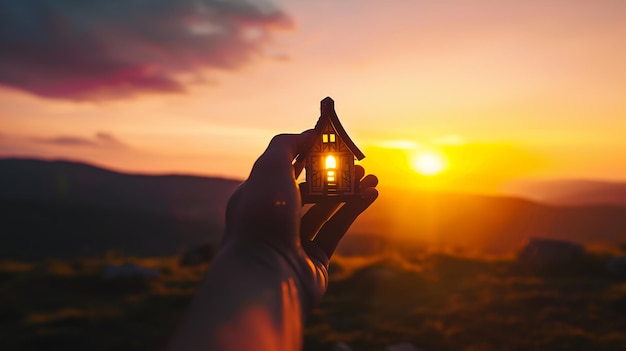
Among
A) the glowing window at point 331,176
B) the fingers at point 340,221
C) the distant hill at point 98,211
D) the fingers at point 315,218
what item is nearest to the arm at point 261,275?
the fingers at point 340,221

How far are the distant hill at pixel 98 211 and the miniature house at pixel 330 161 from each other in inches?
696

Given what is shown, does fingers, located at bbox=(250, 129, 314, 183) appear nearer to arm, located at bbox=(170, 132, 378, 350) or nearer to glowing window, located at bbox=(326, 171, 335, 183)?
arm, located at bbox=(170, 132, 378, 350)

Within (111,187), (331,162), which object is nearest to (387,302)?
(331,162)

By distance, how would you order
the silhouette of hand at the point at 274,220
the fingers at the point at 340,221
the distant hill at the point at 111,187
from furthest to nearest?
the distant hill at the point at 111,187, the fingers at the point at 340,221, the silhouette of hand at the point at 274,220

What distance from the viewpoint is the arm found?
1793 millimetres

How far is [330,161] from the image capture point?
16.7ft

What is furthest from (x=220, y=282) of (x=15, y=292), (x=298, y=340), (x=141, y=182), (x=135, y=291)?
(x=141, y=182)

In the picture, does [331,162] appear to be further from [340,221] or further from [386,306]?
[386,306]

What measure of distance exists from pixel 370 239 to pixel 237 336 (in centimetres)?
4814

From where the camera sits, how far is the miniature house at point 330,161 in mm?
4777

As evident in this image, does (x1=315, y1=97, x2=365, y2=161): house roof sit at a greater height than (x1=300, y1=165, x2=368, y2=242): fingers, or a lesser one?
greater

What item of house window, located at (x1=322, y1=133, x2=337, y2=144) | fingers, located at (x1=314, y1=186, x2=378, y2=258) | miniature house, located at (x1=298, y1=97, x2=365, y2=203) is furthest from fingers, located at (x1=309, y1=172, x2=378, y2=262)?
house window, located at (x1=322, y1=133, x2=337, y2=144)

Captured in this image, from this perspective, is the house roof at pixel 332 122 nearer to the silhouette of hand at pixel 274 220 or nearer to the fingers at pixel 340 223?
the fingers at pixel 340 223

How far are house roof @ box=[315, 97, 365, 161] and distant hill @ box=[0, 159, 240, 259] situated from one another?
17862 millimetres
